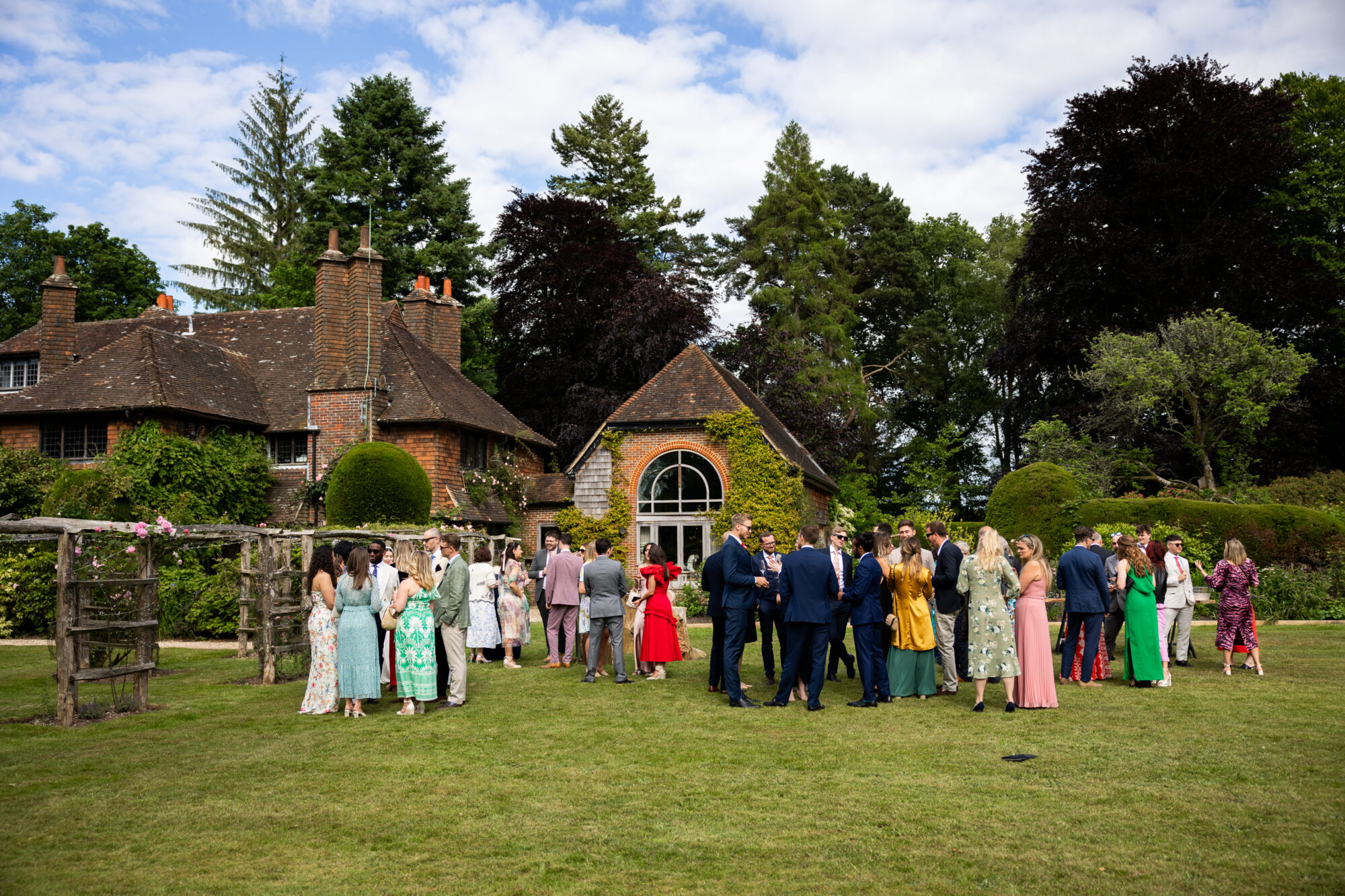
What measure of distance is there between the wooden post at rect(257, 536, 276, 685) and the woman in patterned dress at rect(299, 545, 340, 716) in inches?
94.7

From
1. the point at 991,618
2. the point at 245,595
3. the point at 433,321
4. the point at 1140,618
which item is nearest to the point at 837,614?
the point at 991,618

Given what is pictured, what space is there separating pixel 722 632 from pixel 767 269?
106 feet

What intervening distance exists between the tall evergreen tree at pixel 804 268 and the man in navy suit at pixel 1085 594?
28184 mm

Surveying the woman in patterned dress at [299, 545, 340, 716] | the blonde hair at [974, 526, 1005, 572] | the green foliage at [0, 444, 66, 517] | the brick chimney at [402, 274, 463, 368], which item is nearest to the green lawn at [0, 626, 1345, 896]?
the woman in patterned dress at [299, 545, 340, 716]

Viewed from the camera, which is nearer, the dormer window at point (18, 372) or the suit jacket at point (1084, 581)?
the suit jacket at point (1084, 581)

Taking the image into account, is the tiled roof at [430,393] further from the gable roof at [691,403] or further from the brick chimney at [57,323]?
the brick chimney at [57,323]

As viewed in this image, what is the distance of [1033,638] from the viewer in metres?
9.41

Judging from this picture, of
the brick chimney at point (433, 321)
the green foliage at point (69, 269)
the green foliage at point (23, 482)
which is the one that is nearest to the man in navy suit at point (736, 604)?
the green foliage at point (23, 482)

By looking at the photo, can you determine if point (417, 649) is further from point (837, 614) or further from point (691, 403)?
point (691, 403)

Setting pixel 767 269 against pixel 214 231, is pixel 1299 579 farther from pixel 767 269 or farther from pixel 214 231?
pixel 214 231

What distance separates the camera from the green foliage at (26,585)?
58.9ft

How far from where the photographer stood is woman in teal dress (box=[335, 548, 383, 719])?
9.45 meters

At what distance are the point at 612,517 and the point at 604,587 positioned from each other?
13.3 m

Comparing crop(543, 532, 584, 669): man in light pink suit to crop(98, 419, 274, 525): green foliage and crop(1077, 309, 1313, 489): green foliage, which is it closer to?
crop(98, 419, 274, 525): green foliage
